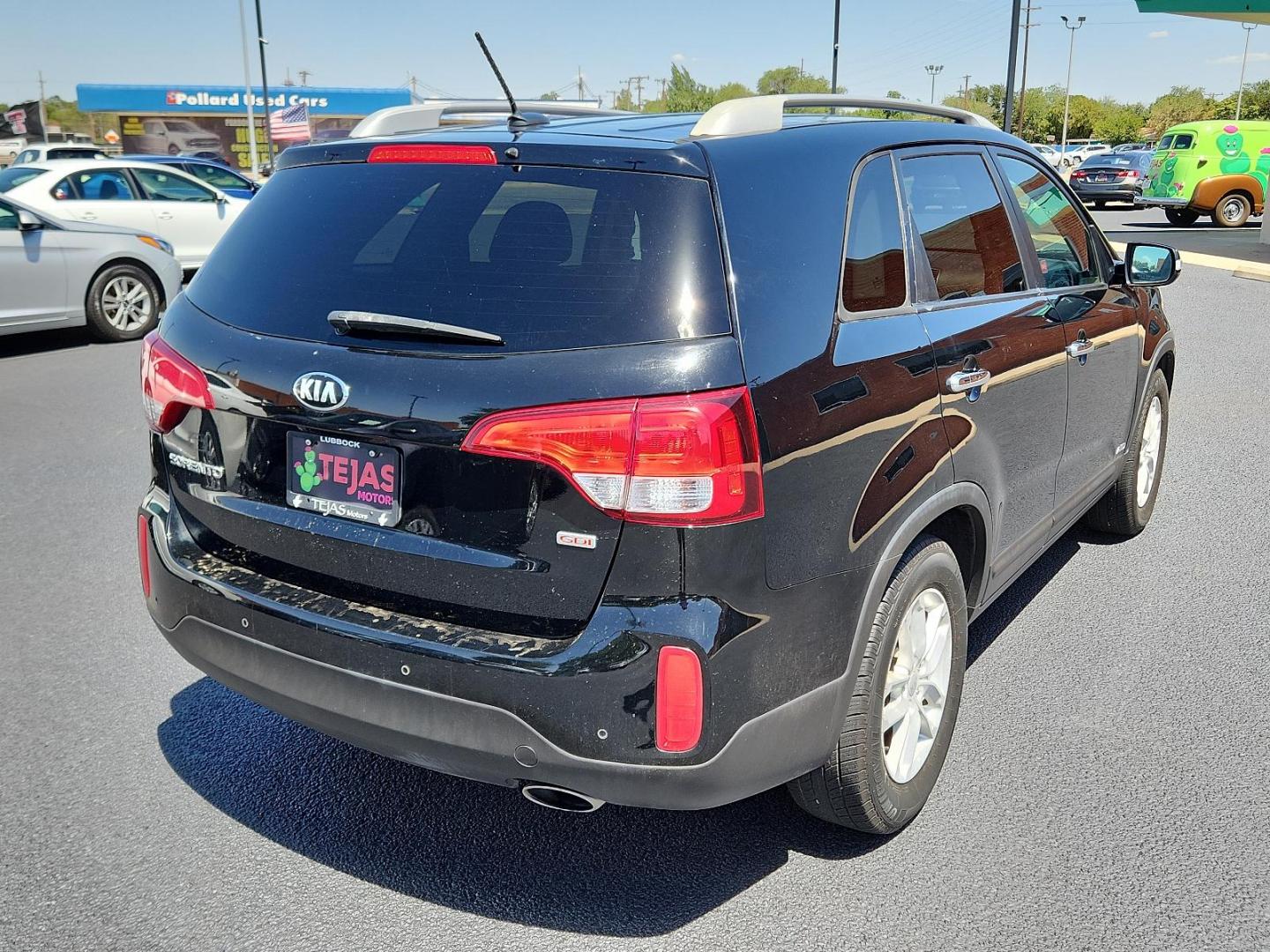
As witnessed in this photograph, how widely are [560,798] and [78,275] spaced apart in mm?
9987

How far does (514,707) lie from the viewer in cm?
238

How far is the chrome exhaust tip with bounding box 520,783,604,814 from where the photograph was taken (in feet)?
7.99

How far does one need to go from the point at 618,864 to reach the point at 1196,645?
8.17 ft

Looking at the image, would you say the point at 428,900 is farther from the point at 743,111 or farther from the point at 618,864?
the point at 743,111

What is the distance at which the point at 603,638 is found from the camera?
231cm

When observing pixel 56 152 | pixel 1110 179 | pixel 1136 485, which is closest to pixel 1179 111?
pixel 1110 179

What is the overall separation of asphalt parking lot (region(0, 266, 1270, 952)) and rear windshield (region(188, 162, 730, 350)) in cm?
135

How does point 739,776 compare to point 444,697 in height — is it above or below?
below

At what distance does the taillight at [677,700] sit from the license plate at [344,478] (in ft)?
2.25

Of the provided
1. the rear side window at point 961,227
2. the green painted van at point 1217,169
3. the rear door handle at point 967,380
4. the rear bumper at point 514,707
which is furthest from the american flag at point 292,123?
the rear bumper at point 514,707

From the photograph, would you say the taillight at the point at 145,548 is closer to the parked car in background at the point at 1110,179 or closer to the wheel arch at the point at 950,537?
the wheel arch at the point at 950,537

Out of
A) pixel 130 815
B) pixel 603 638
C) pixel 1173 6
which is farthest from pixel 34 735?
pixel 1173 6

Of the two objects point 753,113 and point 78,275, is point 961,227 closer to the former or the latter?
point 753,113

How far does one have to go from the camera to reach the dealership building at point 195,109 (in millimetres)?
59781
